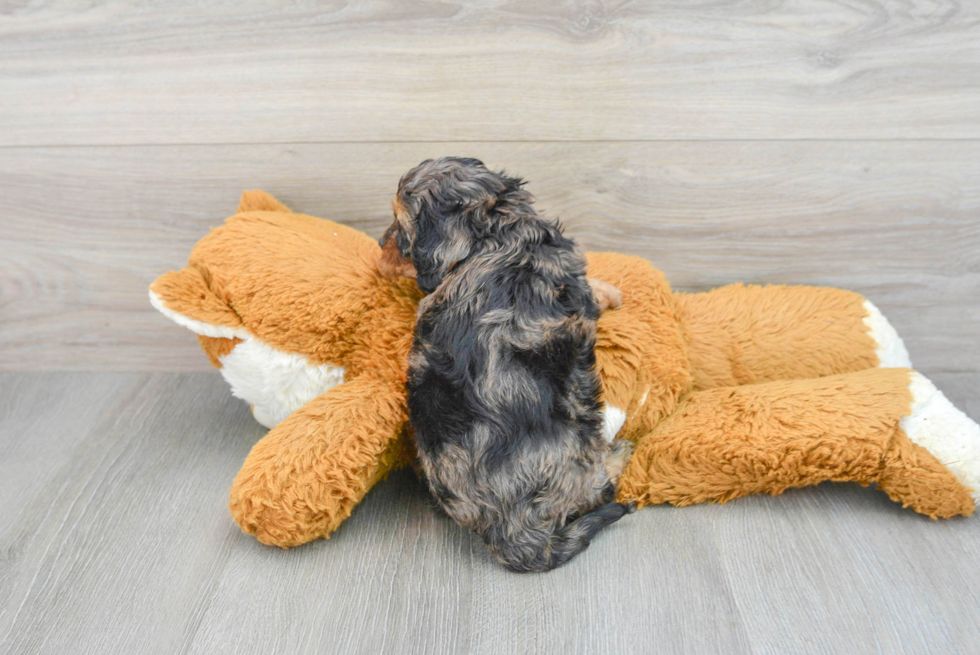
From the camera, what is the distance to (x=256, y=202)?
1.34 meters

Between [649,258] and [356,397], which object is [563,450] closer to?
[356,397]

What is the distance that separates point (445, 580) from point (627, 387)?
42 cm

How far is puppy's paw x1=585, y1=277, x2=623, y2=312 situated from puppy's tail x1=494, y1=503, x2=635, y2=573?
0.33 m

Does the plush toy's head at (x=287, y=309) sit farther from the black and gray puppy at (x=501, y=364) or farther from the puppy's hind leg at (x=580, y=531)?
the puppy's hind leg at (x=580, y=531)

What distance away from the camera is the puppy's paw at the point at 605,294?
1174 millimetres

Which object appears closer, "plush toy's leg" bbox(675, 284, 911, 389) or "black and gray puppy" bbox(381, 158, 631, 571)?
"black and gray puppy" bbox(381, 158, 631, 571)

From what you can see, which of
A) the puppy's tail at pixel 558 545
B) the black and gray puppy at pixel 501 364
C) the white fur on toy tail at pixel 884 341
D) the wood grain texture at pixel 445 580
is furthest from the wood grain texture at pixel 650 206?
the puppy's tail at pixel 558 545

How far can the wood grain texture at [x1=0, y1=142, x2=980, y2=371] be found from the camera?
138 centimetres

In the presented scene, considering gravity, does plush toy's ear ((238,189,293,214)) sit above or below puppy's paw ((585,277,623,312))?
above

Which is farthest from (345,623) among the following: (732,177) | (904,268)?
(904,268)

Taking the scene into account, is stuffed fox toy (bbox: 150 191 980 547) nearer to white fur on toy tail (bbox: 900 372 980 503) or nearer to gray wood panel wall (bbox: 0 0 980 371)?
white fur on toy tail (bbox: 900 372 980 503)

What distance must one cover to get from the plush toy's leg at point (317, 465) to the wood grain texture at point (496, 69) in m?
0.57

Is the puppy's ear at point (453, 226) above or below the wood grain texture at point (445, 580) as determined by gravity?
above

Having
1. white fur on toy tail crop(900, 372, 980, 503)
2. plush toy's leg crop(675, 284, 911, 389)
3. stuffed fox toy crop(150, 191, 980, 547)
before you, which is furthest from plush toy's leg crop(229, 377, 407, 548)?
white fur on toy tail crop(900, 372, 980, 503)
